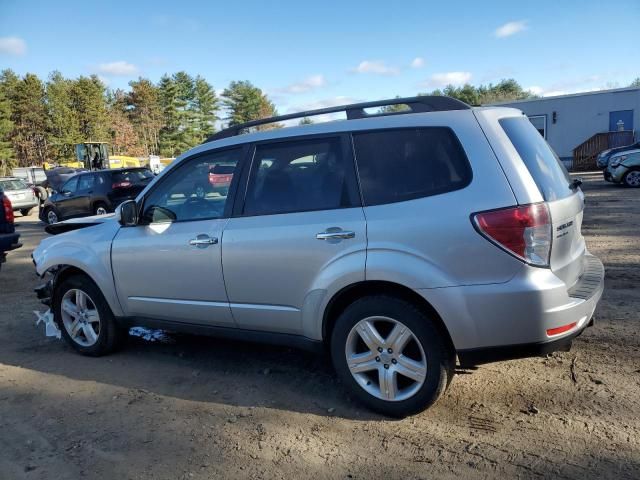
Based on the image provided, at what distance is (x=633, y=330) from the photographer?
14.3 feet

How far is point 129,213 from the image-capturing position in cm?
421

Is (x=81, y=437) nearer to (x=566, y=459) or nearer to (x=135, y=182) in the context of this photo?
(x=566, y=459)

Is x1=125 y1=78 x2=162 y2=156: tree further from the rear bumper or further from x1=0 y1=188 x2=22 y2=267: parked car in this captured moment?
the rear bumper

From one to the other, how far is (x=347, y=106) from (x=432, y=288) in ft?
4.81

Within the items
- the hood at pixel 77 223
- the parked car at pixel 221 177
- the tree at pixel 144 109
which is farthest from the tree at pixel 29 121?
the parked car at pixel 221 177

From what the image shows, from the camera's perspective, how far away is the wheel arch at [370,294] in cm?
308

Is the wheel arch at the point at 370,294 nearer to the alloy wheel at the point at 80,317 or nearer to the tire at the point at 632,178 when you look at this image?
the alloy wheel at the point at 80,317

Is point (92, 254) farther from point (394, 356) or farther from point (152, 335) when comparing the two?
point (394, 356)

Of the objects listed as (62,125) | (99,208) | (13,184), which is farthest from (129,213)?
(62,125)

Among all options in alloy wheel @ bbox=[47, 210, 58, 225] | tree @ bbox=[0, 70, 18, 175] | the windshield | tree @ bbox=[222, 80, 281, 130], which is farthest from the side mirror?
tree @ bbox=[222, 80, 281, 130]

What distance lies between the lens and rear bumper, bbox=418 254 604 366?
2.79 metres

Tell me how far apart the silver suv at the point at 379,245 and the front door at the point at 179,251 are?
12 mm

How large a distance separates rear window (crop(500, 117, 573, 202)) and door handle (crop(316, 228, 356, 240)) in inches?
44.4

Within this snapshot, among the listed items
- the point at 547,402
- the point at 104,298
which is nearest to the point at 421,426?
the point at 547,402
